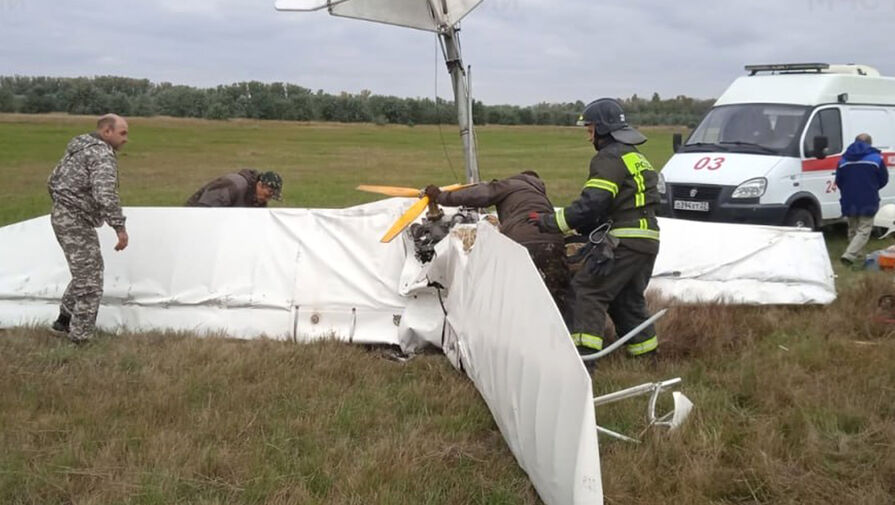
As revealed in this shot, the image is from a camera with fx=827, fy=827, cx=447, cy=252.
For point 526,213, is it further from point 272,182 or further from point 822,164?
point 822,164

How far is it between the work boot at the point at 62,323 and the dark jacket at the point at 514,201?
311cm

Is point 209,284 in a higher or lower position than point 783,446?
higher

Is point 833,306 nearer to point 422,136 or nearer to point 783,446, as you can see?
point 783,446

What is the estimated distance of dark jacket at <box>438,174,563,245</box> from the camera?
239 inches

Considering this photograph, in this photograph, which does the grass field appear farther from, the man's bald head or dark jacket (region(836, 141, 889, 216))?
dark jacket (region(836, 141, 889, 216))

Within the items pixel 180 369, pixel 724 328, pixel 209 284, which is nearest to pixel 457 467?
pixel 180 369

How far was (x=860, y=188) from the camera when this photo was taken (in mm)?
10062

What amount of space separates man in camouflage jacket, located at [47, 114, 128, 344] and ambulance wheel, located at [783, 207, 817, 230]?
8.26m

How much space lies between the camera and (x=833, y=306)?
23.0ft

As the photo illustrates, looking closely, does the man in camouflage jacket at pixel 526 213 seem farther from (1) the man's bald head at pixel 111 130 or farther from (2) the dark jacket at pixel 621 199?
(1) the man's bald head at pixel 111 130

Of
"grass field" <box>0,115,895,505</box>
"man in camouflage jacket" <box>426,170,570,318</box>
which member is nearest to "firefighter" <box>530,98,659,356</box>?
"man in camouflage jacket" <box>426,170,570,318</box>

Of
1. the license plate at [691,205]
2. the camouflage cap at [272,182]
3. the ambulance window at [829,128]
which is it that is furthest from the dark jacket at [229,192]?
the ambulance window at [829,128]

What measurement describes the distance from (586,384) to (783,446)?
70.1 inches

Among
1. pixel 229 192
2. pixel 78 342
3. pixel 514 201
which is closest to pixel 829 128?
pixel 514 201
